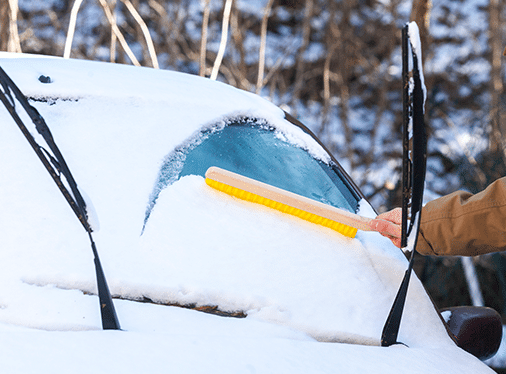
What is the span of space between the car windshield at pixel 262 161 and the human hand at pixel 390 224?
0.21 metres

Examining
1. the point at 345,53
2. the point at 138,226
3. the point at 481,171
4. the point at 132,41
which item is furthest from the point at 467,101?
the point at 138,226

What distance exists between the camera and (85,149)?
131 centimetres

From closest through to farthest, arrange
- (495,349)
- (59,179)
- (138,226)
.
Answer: (59,179)
(138,226)
(495,349)

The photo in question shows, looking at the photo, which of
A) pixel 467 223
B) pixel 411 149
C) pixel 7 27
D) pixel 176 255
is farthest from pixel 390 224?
pixel 7 27

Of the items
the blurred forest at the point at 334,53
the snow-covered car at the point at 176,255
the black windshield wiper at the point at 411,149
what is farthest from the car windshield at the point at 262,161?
the blurred forest at the point at 334,53

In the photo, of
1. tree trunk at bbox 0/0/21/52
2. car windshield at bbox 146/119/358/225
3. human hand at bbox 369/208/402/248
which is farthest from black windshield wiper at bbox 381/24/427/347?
tree trunk at bbox 0/0/21/52

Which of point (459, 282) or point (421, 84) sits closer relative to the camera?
point (421, 84)

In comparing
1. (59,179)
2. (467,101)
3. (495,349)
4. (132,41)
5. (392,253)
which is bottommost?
(495,349)

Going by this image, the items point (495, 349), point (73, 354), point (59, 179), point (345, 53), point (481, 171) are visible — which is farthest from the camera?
point (345, 53)

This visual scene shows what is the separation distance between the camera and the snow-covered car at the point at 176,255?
0.93m

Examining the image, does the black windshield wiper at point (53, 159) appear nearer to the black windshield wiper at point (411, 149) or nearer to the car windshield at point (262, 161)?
the car windshield at point (262, 161)

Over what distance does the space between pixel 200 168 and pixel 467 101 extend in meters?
9.23

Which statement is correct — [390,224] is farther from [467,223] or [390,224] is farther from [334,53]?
[334,53]

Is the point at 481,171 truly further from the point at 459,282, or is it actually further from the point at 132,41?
the point at 132,41
